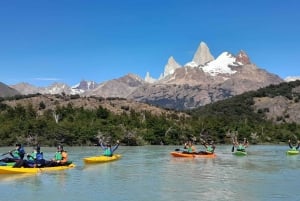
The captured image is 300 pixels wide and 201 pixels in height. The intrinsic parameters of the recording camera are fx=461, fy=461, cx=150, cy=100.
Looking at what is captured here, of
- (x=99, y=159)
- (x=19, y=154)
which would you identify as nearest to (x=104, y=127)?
(x=99, y=159)

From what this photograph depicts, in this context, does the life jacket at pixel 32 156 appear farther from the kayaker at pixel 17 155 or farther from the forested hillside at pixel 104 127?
the forested hillside at pixel 104 127

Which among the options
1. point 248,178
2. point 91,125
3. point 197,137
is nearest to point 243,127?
point 197,137

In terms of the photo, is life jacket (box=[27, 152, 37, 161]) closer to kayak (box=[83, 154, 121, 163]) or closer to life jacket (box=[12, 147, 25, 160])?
life jacket (box=[12, 147, 25, 160])

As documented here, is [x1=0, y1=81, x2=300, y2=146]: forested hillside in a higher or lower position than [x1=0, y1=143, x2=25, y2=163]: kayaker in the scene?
higher

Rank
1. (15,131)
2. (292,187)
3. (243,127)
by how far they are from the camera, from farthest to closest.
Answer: (243,127), (15,131), (292,187)

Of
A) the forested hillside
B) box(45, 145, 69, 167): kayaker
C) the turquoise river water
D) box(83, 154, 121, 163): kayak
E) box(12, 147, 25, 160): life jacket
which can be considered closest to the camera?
the turquoise river water

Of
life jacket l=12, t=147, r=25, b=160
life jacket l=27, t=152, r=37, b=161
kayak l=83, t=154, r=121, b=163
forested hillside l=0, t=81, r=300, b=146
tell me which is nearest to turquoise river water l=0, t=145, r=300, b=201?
life jacket l=27, t=152, r=37, b=161

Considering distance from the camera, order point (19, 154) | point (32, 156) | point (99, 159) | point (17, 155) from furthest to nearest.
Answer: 1. point (99, 159)
2. point (17, 155)
3. point (19, 154)
4. point (32, 156)

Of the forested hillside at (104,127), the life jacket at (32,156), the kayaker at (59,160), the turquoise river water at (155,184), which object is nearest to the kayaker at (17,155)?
the life jacket at (32,156)

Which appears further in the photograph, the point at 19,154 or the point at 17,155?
the point at 17,155

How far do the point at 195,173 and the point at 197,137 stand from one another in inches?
3223

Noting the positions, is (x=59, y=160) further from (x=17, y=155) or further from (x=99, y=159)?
(x=99, y=159)

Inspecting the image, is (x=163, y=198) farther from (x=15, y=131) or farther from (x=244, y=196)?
(x=15, y=131)

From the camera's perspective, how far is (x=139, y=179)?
3944cm
